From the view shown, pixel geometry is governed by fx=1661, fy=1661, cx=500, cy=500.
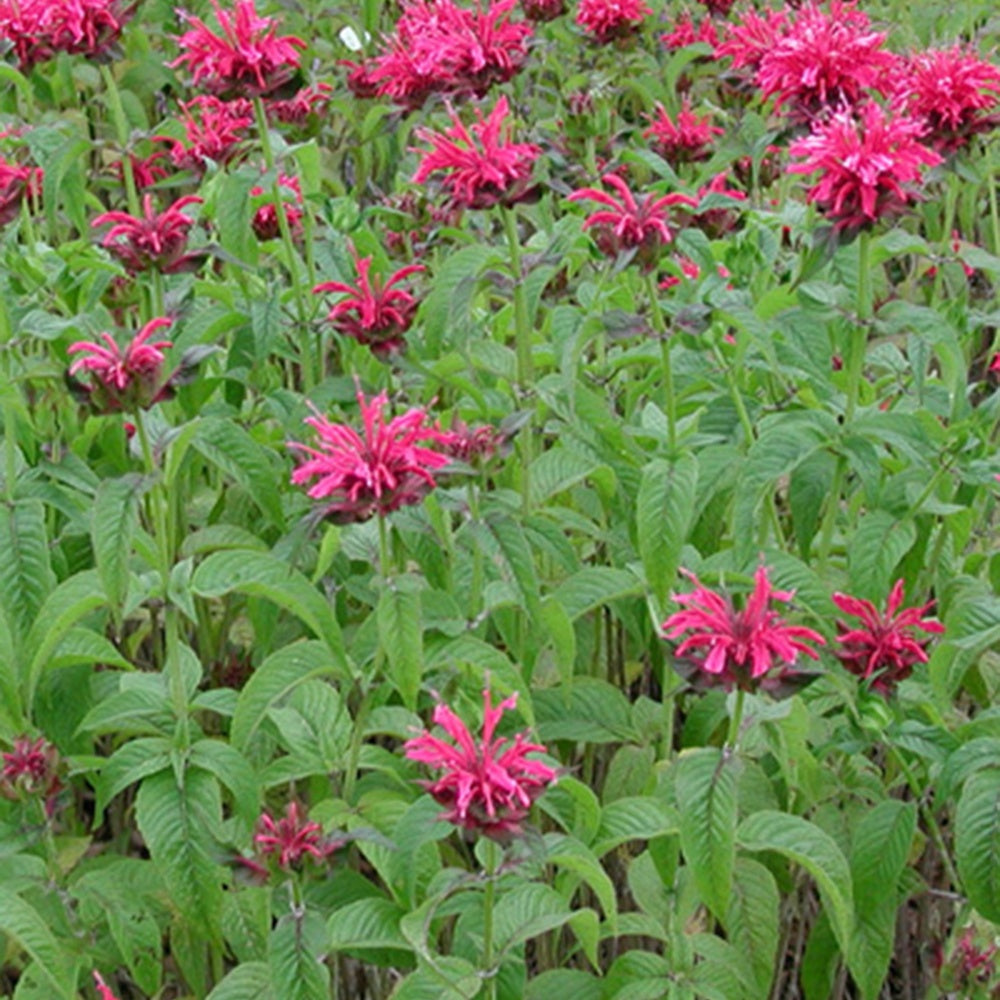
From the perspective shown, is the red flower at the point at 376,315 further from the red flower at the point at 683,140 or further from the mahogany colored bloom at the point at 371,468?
the red flower at the point at 683,140

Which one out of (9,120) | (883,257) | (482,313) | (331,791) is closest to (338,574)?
(331,791)

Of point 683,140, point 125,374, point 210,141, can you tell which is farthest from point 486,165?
point 683,140

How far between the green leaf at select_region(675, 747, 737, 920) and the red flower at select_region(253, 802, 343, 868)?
0.27 m

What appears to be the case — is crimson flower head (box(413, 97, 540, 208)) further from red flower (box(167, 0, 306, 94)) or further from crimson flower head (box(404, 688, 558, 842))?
crimson flower head (box(404, 688, 558, 842))

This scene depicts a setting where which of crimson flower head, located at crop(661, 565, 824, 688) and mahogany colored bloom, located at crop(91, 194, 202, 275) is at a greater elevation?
mahogany colored bloom, located at crop(91, 194, 202, 275)

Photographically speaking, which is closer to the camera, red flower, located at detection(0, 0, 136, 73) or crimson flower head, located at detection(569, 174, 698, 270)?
crimson flower head, located at detection(569, 174, 698, 270)

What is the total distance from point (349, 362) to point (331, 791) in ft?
2.12

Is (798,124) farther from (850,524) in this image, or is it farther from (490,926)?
(490,926)

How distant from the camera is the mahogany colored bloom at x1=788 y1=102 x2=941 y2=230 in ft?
5.11

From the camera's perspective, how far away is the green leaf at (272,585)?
1.40 meters

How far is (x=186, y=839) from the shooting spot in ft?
4.65

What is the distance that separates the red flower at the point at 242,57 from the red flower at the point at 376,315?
328 millimetres

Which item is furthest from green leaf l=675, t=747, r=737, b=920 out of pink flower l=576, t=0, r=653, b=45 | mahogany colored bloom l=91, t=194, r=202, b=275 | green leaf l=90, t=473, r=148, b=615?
pink flower l=576, t=0, r=653, b=45

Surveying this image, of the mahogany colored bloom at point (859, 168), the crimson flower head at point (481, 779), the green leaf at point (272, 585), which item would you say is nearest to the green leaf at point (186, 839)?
the green leaf at point (272, 585)
